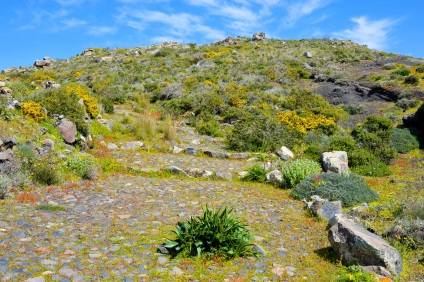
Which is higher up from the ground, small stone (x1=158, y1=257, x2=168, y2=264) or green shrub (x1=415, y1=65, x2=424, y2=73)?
green shrub (x1=415, y1=65, x2=424, y2=73)

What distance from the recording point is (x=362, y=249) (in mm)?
5938

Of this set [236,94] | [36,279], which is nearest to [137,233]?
[36,279]

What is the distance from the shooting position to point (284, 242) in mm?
7148

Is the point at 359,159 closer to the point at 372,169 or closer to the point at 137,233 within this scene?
the point at 372,169

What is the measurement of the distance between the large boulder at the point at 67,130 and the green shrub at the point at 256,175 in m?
6.77

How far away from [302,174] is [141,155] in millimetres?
6512

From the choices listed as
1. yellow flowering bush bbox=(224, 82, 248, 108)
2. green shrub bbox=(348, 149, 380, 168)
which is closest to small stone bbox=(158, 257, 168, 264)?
green shrub bbox=(348, 149, 380, 168)

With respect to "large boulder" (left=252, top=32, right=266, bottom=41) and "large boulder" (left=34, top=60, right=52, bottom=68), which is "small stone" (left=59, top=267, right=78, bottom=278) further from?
→ "large boulder" (left=252, top=32, right=266, bottom=41)

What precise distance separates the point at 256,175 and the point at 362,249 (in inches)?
253

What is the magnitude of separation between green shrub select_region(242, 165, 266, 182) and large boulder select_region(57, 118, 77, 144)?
6.77m

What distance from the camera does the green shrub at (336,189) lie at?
9953 mm

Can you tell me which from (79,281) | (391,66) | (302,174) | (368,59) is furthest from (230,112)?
(368,59)

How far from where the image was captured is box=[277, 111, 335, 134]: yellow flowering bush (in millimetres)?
20281

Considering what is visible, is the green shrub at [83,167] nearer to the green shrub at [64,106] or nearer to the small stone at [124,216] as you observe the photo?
the small stone at [124,216]
